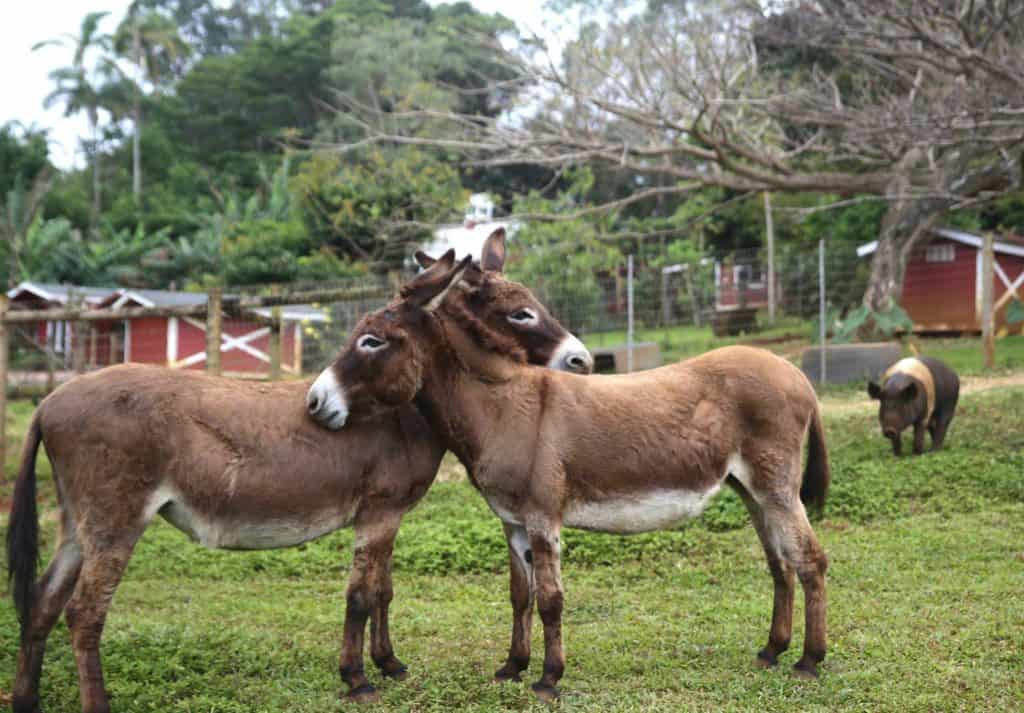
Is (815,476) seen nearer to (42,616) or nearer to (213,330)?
(42,616)

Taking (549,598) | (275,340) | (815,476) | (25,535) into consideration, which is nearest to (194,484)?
(25,535)

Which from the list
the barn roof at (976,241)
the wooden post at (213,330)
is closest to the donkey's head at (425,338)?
the wooden post at (213,330)

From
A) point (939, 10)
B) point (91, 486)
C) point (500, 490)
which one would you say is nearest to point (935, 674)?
point (500, 490)

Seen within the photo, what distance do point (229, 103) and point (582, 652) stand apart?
55140 millimetres

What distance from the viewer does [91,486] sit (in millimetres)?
4816

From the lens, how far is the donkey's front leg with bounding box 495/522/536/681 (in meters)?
5.38

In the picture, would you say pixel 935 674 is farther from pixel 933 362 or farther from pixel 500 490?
pixel 933 362

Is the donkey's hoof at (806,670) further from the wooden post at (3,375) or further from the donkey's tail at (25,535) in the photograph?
the wooden post at (3,375)

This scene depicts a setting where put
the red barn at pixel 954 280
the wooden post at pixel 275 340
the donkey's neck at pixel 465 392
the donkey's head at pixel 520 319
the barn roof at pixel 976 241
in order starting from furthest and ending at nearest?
the red barn at pixel 954 280 < the barn roof at pixel 976 241 < the wooden post at pixel 275 340 < the donkey's head at pixel 520 319 < the donkey's neck at pixel 465 392

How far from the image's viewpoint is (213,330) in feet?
36.3

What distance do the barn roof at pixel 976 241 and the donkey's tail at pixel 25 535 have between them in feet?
71.3

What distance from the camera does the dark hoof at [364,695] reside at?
507 cm

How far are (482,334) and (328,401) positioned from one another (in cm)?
104

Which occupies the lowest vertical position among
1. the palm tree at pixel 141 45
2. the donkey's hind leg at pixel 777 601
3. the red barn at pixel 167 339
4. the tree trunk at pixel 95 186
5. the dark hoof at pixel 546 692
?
the dark hoof at pixel 546 692
